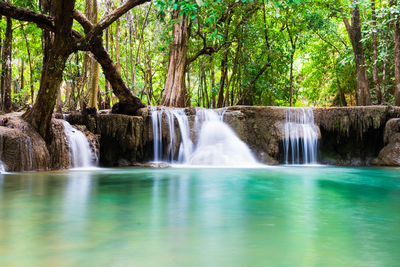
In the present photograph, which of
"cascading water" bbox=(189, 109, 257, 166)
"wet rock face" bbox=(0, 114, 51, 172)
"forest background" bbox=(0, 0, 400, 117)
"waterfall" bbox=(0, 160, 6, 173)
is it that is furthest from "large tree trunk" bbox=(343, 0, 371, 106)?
"waterfall" bbox=(0, 160, 6, 173)

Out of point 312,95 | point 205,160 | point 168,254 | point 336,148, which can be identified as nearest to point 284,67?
point 312,95

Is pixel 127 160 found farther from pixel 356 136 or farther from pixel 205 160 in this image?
pixel 356 136

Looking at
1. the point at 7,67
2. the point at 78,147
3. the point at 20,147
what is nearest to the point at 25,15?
the point at 20,147

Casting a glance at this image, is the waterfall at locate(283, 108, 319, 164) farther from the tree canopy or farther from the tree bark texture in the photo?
the tree bark texture

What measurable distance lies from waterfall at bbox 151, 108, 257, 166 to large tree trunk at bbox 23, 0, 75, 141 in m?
3.63

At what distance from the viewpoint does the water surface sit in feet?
7.04

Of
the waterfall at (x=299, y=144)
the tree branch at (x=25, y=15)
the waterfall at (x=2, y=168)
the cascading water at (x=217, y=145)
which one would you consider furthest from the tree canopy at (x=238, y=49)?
the waterfall at (x=2, y=168)

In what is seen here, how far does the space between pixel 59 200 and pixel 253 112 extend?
8.31 meters

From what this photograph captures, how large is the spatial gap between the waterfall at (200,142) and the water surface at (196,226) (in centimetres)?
552

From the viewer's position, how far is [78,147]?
30.5 feet

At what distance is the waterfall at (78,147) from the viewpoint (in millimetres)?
9188

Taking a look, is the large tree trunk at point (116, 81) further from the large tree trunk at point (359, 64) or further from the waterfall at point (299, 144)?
the large tree trunk at point (359, 64)

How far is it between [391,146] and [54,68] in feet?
33.2

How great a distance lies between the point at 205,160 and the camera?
10.8 metres
